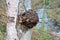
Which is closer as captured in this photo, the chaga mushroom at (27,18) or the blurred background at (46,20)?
the chaga mushroom at (27,18)

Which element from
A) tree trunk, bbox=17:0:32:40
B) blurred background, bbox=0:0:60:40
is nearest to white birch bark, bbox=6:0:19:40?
tree trunk, bbox=17:0:32:40

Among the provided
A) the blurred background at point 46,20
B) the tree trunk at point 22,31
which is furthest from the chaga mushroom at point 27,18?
the blurred background at point 46,20

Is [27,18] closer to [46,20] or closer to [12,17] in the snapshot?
[12,17]

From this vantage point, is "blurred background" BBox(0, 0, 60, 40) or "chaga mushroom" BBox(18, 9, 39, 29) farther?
"blurred background" BBox(0, 0, 60, 40)

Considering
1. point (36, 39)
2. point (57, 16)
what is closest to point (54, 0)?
point (57, 16)

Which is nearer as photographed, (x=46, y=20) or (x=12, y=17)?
(x=12, y=17)

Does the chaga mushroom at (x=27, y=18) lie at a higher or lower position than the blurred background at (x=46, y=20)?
higher

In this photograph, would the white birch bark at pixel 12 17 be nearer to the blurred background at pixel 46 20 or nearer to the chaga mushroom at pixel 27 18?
the chaga mushroom at pixel 27 18

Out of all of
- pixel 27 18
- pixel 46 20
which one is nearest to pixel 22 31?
pixel 27 18

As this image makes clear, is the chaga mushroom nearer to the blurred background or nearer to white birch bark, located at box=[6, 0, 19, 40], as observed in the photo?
white birch bark, located at box=[6, 0, 19, 40]

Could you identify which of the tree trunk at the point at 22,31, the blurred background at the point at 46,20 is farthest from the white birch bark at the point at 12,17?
the blurred background at the point at 46,20

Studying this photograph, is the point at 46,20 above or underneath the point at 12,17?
underneath
